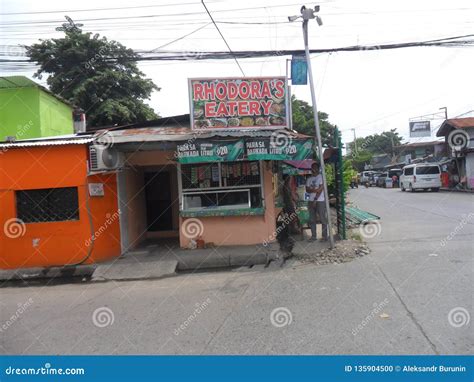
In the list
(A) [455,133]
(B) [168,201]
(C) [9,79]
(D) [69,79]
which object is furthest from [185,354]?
(A) [455,133]

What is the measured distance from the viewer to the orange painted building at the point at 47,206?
8398 mm

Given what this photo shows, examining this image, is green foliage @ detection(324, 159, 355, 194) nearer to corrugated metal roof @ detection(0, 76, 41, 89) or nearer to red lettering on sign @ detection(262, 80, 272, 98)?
red lettering on sign @ detection(262, 80, 272, 98)

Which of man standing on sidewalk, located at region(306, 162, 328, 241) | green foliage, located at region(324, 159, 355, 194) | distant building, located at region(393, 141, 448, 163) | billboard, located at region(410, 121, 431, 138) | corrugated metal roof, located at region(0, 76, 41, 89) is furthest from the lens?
distant building, located at region(393, 141, 448, 163)

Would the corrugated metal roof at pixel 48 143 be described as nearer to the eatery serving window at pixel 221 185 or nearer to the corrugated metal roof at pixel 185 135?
the corrugated metal roof at pixel 185 135

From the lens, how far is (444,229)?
1024 cm

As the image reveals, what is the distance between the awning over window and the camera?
8.48m

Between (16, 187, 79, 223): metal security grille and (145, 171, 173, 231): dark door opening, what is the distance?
3.35 m

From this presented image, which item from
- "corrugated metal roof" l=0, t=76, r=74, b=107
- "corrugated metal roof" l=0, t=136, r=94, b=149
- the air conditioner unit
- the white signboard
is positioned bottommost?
the white signboard

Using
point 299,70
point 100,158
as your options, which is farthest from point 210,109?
point 100,158

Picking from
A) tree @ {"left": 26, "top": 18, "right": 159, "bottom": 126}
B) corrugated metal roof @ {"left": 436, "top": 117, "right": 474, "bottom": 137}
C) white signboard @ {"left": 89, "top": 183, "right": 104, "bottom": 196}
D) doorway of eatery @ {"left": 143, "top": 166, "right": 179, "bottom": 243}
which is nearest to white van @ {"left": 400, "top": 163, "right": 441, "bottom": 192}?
corrugated metal roof @ {"left": 436, "top": 117, "right": 474, "bottom": 137}

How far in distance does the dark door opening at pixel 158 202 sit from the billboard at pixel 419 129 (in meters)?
37.3

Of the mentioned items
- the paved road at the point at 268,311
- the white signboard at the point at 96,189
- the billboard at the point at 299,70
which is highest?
the billboard at the point at 299,70

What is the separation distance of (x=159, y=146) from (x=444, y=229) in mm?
7372

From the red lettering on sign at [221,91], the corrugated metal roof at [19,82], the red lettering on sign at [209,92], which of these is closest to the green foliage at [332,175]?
the red lettering on sign at [221,91]
